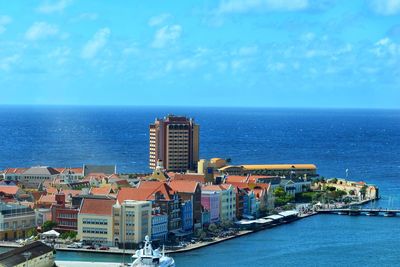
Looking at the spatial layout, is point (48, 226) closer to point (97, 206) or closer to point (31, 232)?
point (31, 232)

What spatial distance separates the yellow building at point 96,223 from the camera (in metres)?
52.2

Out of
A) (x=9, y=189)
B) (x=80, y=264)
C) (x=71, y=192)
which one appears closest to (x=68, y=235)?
(x=71, y=192)

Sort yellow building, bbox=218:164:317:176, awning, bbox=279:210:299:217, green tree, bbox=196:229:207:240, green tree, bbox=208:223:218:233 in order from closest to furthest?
green tree, bbox=196:229:207:240 → green tree, bbox=208:223:218:233 → awning, bbox=279:210:299:217 → yellow building, bbox=218:164:317:176

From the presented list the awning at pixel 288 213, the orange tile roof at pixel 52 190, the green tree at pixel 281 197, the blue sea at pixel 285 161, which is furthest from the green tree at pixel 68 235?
the green tree at pixel 281 197

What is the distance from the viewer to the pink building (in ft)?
197

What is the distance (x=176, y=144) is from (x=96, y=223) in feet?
127

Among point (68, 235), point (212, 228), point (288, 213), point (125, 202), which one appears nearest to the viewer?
point (125, 202)

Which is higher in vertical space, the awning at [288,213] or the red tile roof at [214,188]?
the red tile roof at [214,188]

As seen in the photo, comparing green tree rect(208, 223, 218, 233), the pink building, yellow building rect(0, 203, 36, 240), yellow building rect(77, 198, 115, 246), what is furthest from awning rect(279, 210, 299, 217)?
yellow building rect(0, 203, 36, 240)

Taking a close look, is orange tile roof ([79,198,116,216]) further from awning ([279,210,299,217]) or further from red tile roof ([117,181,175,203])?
awning ([279,210,299,217])

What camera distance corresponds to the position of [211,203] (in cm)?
6041

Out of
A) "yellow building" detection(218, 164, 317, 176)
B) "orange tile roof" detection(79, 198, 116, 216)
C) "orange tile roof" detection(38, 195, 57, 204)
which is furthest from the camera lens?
"yellow building" detection(218, 164, 317, 176)

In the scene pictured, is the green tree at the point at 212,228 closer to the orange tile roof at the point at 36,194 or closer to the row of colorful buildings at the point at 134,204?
the row of colorful buildings at the point at 134,204

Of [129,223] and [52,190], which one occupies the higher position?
Answer: [52,190]
